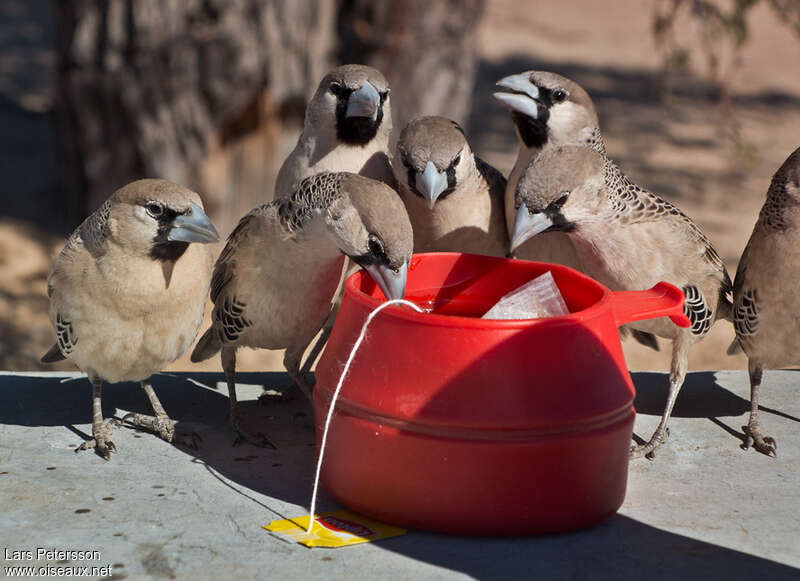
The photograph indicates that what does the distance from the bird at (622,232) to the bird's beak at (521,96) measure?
15.4 inches

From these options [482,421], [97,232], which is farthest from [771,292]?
[97,232]

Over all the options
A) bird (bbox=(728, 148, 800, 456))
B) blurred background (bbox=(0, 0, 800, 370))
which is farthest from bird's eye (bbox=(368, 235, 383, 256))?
blurred background (bbox=(0, 0, 800, 370))

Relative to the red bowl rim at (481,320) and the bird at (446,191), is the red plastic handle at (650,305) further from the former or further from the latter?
the bird at (446,191)

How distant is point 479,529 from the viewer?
284cm

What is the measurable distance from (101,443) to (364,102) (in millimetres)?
1674

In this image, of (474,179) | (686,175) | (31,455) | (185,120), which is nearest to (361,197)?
(474,179)

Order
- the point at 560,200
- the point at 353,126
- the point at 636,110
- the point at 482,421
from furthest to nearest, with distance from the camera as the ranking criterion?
the point at 636,110 < the point at 353,126 < the point at 560,200 < the point at 482,421

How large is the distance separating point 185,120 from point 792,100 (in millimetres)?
10786

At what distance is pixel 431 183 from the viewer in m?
3.77

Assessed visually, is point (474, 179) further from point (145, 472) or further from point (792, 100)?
point (792, 100)

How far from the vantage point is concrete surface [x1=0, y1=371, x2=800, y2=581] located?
8.99 feet

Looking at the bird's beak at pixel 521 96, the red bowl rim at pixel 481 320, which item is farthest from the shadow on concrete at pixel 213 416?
the bird's beak at pixel 521 96

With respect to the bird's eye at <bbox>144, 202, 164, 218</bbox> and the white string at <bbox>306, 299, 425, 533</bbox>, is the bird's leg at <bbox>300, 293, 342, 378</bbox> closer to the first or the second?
the bird's eye at <bbox>144, 202, 164, 218</bbox>

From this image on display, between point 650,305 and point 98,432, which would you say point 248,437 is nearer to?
point 98,432
